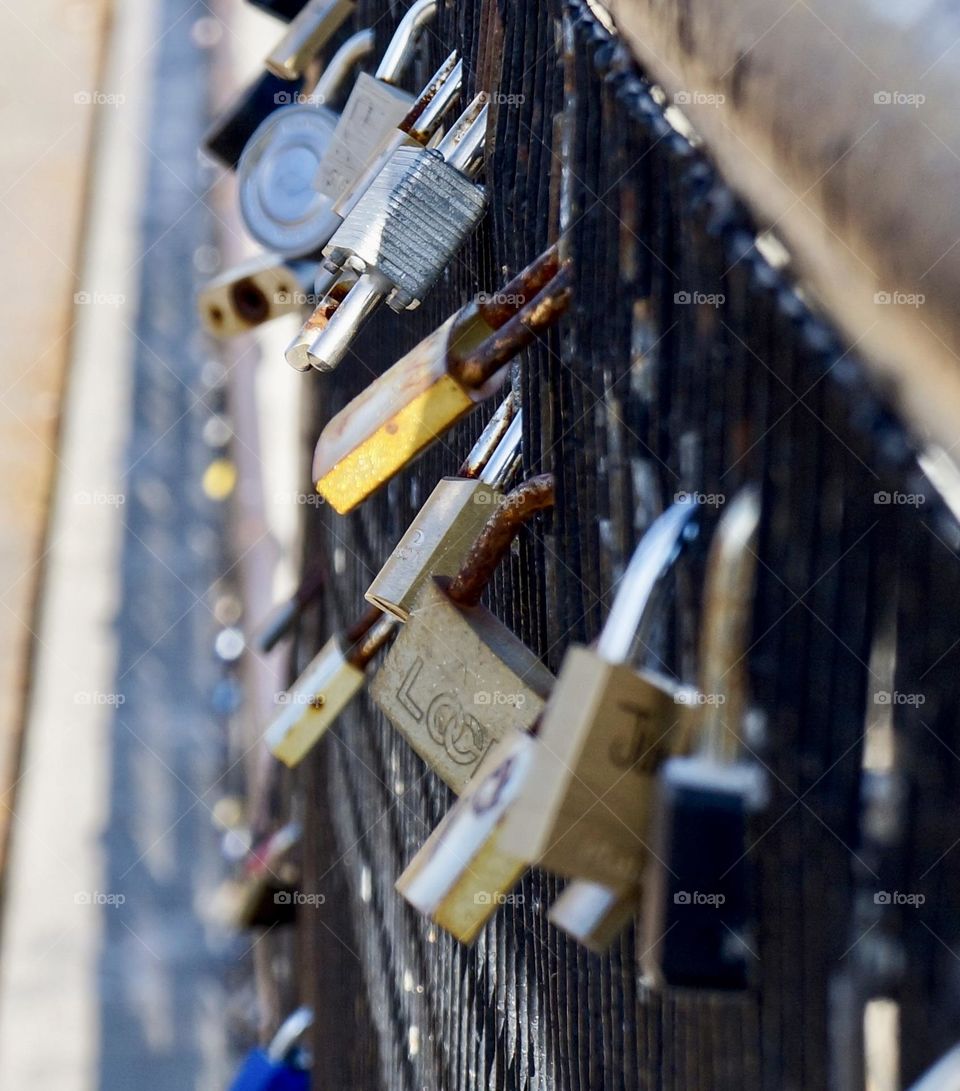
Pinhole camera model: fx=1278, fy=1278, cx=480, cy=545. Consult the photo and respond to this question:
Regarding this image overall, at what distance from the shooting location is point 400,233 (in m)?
0.87

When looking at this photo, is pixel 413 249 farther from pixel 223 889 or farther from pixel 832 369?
pixel 223 889

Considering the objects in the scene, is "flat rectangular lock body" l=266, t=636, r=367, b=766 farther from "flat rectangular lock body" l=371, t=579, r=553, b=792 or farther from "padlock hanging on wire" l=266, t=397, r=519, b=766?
"flat rectangular lock body" l=371, t=579, r=553, b=792

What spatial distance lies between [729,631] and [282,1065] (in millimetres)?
1874

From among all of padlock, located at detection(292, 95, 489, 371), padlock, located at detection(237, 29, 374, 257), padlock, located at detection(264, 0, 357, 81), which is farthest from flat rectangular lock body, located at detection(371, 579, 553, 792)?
padlock, located at detection(264, 0, 357, 81)

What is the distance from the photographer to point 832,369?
0.43 m

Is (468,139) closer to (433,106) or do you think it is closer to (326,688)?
(433,106)

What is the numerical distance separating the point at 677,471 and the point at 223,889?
2.41 meters

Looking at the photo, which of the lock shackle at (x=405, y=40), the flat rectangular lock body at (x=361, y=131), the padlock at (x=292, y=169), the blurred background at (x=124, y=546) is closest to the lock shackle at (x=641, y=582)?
the flat rectangular lock body at (x=361, y=131)

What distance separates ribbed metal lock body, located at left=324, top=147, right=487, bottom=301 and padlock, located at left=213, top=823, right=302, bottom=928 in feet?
5.78

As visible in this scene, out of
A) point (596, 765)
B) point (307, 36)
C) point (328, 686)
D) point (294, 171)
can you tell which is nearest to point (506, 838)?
point (596, 765)

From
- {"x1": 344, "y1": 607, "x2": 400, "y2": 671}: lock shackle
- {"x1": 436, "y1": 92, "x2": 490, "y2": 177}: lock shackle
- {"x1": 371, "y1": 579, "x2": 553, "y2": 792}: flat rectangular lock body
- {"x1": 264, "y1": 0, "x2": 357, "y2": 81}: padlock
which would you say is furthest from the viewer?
{"x1": 264, "y1": 0, "x2": 357, "y2": 81}: padlock

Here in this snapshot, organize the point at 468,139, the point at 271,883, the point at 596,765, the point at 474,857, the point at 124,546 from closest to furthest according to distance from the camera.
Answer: the point at 596,765
the point at 474,857
the point at 468,139
the point at 271,883
the point at 124,546

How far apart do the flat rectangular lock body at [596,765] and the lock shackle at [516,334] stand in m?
0.31

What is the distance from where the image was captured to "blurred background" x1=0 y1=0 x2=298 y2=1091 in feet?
8.61
